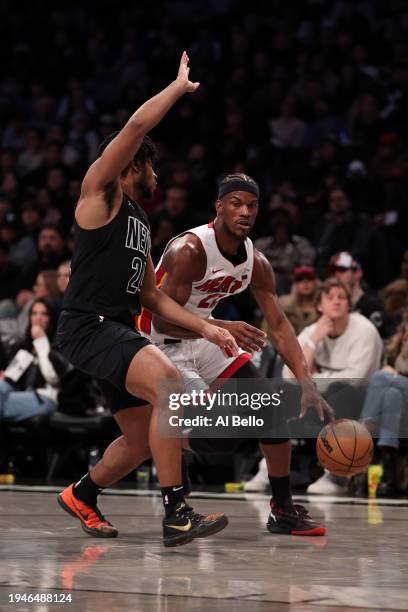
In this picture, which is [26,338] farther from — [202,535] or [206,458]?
[202,535]

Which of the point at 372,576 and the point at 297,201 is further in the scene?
the point at 297,201

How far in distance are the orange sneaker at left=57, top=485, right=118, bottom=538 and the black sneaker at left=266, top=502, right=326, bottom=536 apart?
2.74 feet

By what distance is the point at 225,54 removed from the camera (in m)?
14.4

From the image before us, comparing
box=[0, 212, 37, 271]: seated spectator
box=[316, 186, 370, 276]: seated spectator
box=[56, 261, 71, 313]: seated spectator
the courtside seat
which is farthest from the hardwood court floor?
box=[0, 212, 37, 271]: seated spectator

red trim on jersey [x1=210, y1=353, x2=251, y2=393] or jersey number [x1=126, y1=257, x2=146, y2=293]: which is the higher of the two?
jersey number [x1=126, y1=257, x2=146, y2=293]

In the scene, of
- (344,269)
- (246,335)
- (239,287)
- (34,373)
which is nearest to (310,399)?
(239,287)

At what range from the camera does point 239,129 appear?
13.1 meters

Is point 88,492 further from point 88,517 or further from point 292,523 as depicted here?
point 292,523

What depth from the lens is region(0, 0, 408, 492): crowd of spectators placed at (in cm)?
1088

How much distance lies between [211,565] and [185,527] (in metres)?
0.47

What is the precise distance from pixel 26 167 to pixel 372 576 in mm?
10539

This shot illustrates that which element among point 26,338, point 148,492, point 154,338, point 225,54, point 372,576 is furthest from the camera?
point 225,54

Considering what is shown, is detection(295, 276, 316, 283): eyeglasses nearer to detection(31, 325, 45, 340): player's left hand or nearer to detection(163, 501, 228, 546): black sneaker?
detection(31, 325, 45, 340): player's left hand

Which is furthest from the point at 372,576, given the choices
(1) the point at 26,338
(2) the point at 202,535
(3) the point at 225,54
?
(3) the point at 225,54
